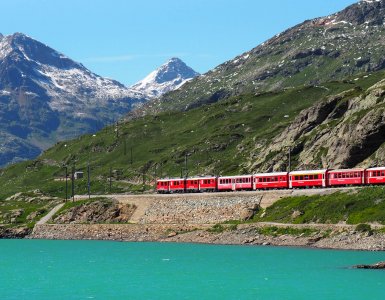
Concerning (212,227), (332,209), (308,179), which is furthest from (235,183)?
(332,209)

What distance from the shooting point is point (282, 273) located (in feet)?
263

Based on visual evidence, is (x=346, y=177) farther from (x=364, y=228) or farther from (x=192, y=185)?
(x=192, y=185)

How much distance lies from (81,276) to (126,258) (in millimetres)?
21255

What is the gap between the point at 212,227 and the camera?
128000mm

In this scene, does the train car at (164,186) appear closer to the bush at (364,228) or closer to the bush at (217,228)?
the bush at (217,228)

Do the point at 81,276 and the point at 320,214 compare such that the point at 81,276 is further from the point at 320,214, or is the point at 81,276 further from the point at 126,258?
the point at 320,214

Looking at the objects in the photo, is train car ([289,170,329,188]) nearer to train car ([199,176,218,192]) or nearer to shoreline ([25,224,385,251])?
shoreline ([25,224,385,251])

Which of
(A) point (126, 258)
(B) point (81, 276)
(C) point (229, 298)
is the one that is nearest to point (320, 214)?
(A) point (126, 258)

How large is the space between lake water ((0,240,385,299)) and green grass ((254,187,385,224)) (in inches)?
376

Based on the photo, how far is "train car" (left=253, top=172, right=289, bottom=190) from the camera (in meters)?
136

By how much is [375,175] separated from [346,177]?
20.4 feet

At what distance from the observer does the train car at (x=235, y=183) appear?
143000 millimetres

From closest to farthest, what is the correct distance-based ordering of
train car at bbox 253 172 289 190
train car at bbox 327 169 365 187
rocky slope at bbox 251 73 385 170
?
train car at bbox 327 169 365 187, train car at bbox 253 172 289 190, rocky slope at bbox 251 73 385 170

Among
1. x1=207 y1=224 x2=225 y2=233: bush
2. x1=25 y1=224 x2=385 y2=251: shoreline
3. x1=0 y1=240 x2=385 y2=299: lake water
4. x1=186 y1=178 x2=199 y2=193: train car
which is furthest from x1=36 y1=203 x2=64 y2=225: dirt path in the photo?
x1=207 y1=224 x2=225 y2=233: bush
